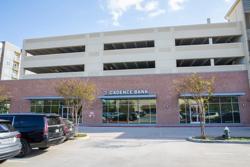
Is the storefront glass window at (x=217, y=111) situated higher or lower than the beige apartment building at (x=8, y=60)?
lower

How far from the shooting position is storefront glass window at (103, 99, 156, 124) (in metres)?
27.8

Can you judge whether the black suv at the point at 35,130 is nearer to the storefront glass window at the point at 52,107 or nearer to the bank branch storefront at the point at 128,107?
the bank branch storefront at the point at 128,107

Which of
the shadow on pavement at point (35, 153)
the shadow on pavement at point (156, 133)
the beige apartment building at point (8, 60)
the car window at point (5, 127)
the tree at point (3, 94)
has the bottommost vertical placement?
the shadow on pavement at point (35, 153)

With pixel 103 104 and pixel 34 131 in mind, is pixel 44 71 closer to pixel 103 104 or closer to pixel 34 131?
pixel 103 104

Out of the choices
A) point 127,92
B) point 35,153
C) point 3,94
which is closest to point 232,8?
point 127,92

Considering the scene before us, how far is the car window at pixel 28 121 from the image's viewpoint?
31.0ft

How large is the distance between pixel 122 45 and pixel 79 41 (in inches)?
283

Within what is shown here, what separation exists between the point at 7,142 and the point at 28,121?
261 cm

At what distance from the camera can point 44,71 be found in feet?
134

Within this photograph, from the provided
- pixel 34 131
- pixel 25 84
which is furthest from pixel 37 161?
pixel 25 84

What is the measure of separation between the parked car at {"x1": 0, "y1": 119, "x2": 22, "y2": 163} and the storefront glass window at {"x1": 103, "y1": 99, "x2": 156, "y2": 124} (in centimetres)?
2115

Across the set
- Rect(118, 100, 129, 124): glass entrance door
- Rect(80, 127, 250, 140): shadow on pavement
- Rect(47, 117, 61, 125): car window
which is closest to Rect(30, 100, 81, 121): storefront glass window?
Rect(118, 100, 129, 124): glass entrance door

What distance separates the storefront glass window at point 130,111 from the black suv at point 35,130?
60.9 ft

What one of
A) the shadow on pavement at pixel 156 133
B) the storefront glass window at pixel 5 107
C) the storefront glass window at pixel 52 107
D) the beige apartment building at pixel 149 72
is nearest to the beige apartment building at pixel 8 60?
the beige apartment building at pixel 149 72
